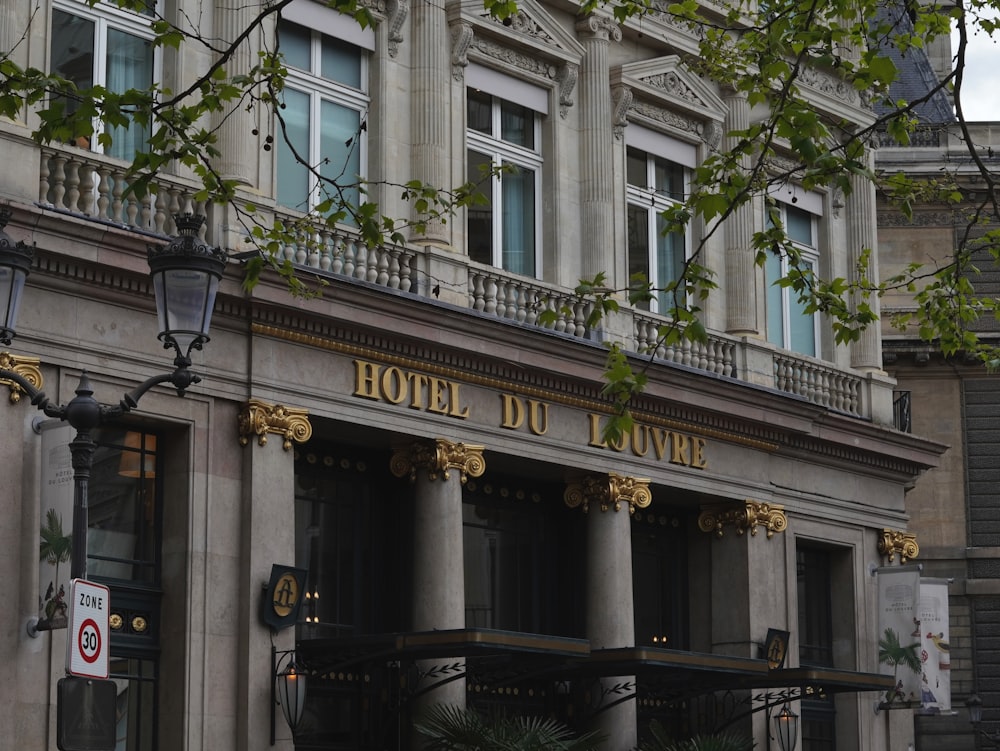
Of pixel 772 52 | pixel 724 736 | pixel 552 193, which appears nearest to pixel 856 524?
pixel 724 736

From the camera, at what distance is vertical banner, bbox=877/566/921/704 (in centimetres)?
3144

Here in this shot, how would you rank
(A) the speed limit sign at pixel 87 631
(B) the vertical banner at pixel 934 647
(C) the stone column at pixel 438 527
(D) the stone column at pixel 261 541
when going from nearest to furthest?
(A) the speed limit sign at pixel 87 631 < (D) the stone column at pixel 261 541 < (C) the stone column at pixel 438 527 < (B) the vertical banner at pixel 934 647

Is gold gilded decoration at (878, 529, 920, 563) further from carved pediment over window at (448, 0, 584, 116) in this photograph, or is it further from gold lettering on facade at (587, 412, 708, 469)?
carved pediment over window at (448, 0, 584, 116)

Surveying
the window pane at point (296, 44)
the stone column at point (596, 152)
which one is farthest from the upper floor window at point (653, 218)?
the window pane at point (296, 44)

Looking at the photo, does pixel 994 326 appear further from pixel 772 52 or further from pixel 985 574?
pixel 772 52

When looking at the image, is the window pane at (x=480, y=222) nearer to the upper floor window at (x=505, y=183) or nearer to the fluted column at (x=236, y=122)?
the upper floor window at (x=505, y=183)

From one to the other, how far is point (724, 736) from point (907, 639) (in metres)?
5.29

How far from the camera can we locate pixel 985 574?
157 feet

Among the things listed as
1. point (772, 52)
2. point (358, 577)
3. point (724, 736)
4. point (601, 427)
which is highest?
point (772, 52)

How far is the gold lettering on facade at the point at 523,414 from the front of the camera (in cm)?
2598

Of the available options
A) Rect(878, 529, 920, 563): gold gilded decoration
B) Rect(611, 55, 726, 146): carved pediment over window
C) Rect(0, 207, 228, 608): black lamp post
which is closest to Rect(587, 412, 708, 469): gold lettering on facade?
Rect(611, 55, 726, 146): carved pediment over window

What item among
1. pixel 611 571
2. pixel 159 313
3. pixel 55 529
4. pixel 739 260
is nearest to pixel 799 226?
pixel 739 260

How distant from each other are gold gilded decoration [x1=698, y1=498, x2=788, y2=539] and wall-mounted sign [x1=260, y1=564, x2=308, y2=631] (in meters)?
8.60

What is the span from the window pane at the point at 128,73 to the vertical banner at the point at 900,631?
14.6 meters
